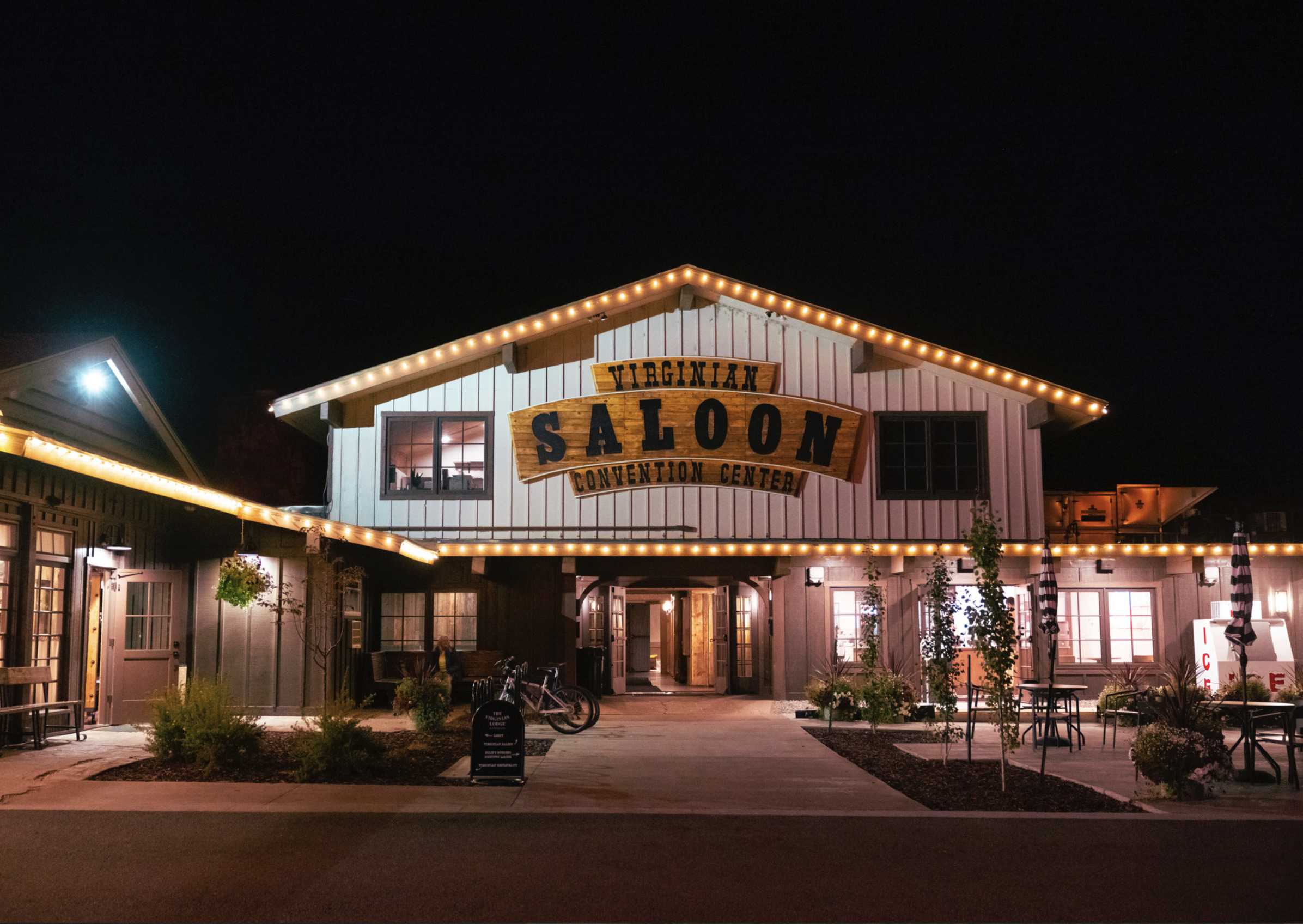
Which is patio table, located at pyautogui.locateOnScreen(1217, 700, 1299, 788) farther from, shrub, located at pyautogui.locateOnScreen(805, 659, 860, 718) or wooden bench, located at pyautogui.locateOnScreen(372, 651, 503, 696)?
wooden bench, located at pyautogui.locateOnScreen(372, 651, 503, 696)

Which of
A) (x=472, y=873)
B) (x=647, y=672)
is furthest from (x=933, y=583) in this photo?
(x=647, y=672)

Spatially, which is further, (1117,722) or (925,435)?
(925,435)

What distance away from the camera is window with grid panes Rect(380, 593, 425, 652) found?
18.3m

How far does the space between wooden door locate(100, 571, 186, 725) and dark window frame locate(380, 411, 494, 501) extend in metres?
3.60

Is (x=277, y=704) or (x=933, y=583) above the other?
(x=933, y=583)

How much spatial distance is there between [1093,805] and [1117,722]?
7624mm

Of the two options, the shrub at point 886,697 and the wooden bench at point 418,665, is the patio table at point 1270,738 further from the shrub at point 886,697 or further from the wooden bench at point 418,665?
the wooden bench at point 418,665

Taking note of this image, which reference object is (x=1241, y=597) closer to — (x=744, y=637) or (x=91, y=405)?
(x=744, y=637)

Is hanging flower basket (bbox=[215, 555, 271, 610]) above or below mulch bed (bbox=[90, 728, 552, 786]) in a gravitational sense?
above

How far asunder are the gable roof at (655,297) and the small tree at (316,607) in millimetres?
3308

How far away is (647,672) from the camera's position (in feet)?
91.2

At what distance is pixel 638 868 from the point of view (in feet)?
23.0

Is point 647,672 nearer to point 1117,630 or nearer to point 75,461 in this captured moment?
point 1117,630

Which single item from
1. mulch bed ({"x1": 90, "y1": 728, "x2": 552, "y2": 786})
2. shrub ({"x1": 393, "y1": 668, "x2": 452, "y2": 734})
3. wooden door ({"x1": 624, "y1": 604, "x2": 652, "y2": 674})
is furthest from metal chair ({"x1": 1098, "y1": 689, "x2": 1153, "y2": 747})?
wooden door ({"x1": 624, "y1": 604, "x2": 652, "y2": 674})
